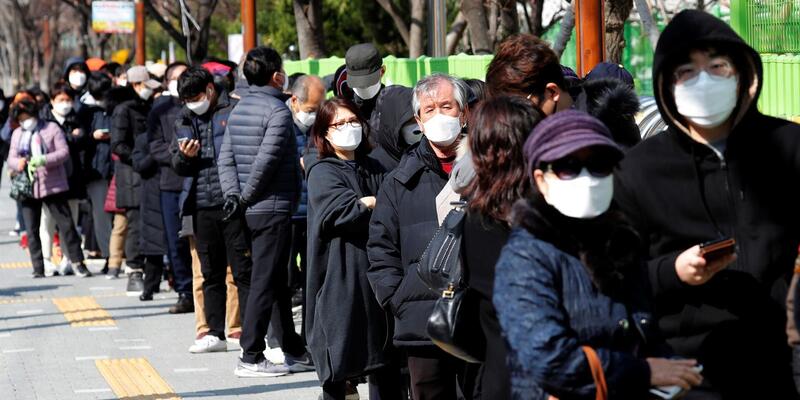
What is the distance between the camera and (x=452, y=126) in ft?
19.0

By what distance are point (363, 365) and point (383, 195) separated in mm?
1300

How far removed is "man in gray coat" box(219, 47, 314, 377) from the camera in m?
9.03

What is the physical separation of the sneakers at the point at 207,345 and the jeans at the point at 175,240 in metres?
1.60

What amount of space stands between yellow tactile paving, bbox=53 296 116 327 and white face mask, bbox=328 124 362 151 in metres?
5.11

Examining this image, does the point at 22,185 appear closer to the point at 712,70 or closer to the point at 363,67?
the point at 363,67

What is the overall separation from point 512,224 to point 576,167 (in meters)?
0.23

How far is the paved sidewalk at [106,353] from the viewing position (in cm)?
884

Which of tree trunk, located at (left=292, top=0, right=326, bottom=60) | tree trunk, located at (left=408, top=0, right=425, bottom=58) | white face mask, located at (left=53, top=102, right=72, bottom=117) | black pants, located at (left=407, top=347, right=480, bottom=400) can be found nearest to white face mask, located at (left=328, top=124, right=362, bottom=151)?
black pants, located at (left=407, top=347, right=480, bottom=400)

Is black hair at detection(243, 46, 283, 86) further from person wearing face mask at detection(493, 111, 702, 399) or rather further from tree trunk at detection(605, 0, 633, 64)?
person wearing face mask at detection(493, 111, 702, 399)

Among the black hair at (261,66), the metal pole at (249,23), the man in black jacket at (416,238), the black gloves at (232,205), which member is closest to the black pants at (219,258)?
the black gloves at (232,205)

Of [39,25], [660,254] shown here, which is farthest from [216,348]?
[39,25]

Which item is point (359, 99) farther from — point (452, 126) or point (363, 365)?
point (452, 126)

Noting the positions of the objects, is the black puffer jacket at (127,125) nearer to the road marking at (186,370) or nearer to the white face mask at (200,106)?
the white face mask at (200,106)

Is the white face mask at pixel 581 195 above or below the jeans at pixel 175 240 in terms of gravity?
above
